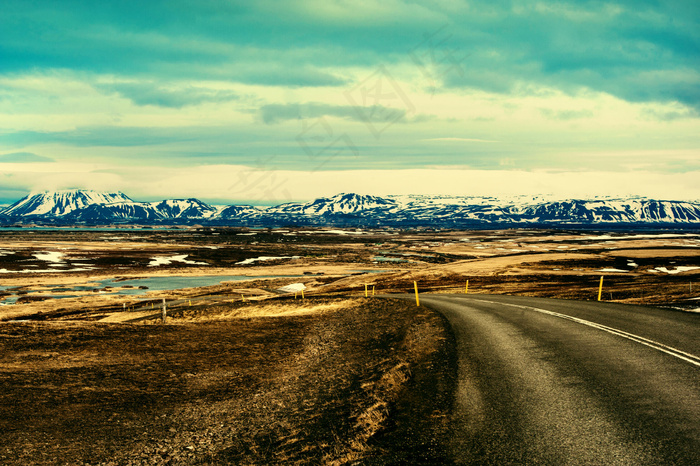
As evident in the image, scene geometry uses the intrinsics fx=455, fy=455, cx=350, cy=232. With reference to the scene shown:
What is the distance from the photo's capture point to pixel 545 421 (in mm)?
7492

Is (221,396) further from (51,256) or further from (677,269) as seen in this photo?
(51,256)

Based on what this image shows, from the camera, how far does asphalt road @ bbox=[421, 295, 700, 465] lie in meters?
6.48

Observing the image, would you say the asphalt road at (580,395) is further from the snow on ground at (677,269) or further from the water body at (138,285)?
the snow on ground at (677,269)

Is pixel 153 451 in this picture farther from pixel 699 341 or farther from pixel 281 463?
pixel 699 341

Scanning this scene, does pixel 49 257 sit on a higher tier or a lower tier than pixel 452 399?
lower

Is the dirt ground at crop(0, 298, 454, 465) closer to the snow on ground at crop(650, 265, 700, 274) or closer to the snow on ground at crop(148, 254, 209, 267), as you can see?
the snow on ground at crop(650, 265, 700, 274)

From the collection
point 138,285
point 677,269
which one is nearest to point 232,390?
point 138,285

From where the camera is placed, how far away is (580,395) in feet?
28.2

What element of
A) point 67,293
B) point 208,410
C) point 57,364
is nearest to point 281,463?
point 208,410

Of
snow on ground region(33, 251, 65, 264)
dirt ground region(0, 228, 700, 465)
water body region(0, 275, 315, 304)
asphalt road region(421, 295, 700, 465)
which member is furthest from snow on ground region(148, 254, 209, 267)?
asphalt road region(421, 295, 700, 465)

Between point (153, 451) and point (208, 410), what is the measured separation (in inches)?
72.4

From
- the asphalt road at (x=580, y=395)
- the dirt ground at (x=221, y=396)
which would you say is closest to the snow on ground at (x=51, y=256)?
the dirt ground at (x=221, y=396)

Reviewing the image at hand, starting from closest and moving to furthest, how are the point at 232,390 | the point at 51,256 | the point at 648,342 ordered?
the point at 232,390, the point at 648,342, the point at 51,256

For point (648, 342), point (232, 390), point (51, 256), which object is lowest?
point (51, 256)
